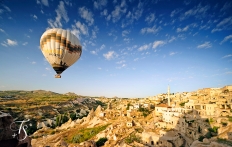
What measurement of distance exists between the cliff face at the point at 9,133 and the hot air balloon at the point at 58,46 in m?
14.9

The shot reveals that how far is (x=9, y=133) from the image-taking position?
19.8 ft

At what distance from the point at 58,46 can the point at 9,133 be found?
15480mm

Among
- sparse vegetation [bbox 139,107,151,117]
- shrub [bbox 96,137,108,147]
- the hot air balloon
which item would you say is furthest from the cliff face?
sparse vegetation [bbox 139,107,151,117]

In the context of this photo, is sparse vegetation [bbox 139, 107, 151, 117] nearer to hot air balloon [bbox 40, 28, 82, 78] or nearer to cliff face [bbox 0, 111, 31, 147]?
hot air balloon [bbox 40, 28, 82, 78]

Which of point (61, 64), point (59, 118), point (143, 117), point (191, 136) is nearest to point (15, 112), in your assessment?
point (59, 118)

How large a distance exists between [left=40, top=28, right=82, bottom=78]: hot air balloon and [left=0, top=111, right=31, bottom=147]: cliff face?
49.0ft

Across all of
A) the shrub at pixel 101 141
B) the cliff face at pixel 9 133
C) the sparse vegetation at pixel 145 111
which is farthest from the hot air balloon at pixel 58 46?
the sparse vegetation at pixel 145 111

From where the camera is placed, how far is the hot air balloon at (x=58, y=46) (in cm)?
1983

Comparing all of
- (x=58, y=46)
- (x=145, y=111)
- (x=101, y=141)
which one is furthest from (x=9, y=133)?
(x=145, y=111)

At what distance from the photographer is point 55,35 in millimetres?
19875

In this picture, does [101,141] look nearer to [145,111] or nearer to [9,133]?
[145,111]

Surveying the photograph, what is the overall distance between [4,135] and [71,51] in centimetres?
1596

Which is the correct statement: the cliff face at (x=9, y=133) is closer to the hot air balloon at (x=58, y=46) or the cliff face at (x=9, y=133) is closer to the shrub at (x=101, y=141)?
the hot air balloon at (x=58, y=46)

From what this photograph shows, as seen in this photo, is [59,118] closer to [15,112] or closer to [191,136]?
[15,112]
